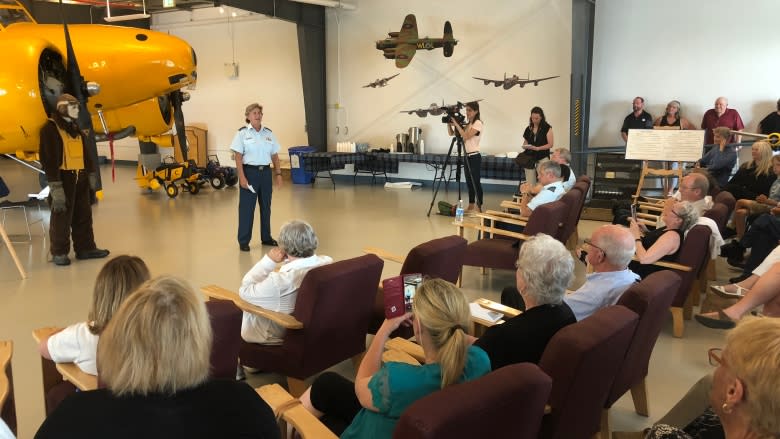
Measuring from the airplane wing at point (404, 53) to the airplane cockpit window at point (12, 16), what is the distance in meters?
5.51

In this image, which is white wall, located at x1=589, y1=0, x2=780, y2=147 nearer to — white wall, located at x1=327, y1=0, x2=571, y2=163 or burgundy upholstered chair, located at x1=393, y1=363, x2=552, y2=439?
white wall, located at x1=327, y1=0, x2=571, y2=163

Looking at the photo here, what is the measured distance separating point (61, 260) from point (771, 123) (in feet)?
28.5

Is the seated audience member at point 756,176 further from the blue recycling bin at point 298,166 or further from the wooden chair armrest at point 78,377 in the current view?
the blue recycling bin at point 298,166

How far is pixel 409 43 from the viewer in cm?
979

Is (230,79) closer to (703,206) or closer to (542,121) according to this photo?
(542,121)

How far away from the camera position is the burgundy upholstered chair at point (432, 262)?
283 cm

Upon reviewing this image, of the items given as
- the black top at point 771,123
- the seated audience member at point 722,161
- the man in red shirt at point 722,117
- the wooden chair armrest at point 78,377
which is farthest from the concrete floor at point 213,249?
the black top at point 771,123

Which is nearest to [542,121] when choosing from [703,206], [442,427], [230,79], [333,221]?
[333,221]

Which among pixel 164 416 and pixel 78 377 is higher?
pixel 164 416

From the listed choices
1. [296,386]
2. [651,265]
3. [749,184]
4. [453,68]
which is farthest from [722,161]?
[296,386]

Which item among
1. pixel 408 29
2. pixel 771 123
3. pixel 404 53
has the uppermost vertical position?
pixel 408 29

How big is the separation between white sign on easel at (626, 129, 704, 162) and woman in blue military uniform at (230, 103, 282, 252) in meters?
4.37

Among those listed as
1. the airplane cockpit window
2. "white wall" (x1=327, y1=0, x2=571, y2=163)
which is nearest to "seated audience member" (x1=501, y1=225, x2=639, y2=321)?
the airplane cockpit window

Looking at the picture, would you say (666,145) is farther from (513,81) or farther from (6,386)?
(6,386)
